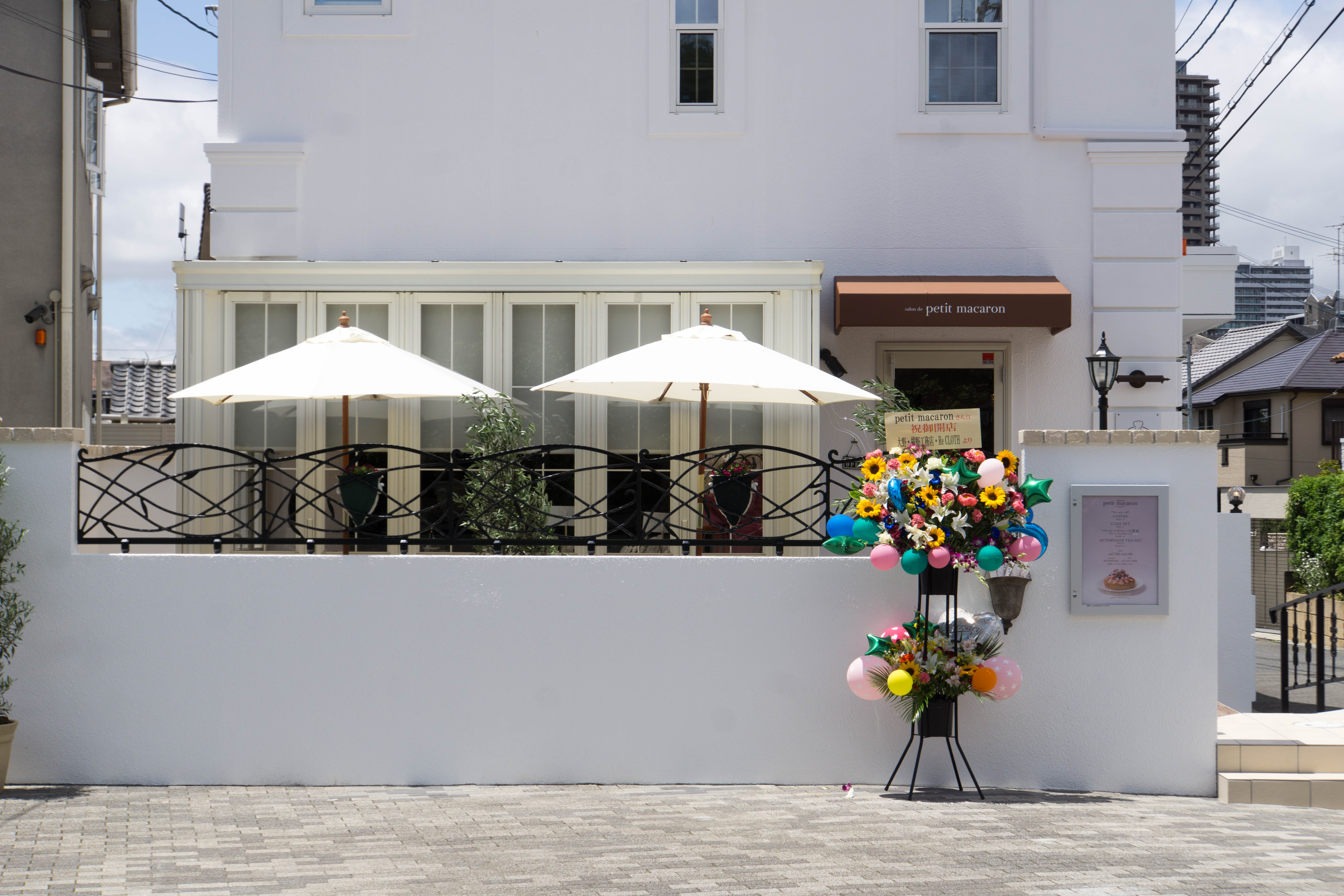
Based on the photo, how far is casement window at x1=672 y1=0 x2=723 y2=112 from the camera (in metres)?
10.9

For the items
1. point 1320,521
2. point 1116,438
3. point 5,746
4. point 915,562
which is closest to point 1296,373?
point 1320,521

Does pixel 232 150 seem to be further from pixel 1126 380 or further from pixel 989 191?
pixel 1126 380

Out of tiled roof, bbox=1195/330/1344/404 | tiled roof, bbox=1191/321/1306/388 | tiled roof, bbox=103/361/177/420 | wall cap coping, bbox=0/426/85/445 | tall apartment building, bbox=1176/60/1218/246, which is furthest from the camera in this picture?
tall apartment building, bbox=1176/60/1218/246

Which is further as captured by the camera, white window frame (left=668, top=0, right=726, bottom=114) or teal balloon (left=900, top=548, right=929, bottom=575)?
white window frame (left=668, top=0, right=726, bottom=114)

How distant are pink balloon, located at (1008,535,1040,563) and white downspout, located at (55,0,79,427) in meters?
12.2

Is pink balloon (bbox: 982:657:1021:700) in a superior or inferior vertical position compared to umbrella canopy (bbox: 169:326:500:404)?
inferior

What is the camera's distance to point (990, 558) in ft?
22.2

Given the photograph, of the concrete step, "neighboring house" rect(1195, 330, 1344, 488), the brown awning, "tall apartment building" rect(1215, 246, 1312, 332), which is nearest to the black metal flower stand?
the concrete step

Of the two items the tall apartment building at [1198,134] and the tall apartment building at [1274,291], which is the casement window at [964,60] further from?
the tall apartment building at [1274,291]

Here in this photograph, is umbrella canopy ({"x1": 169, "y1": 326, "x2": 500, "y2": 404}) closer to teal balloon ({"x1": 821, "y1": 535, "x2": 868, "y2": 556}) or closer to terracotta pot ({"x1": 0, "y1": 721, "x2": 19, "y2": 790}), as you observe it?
terracotta pot ({"x1": 0, "y1": 721, "x2": 19, "y2": 790})

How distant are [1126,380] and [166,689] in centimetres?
834

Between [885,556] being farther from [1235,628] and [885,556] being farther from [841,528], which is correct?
[1235,628]

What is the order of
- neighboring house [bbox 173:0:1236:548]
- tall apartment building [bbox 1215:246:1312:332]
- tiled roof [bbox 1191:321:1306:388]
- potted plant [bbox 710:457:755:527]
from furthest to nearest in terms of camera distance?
tall apartment building [bbox 1215:246:1312:332]
tiled roof [bbox 1191:321:1306:388]
neighboring house [bbox 173:0:1236:548]
potted plant [bbox 710:457:755:527]

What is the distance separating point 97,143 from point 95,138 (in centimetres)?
13
